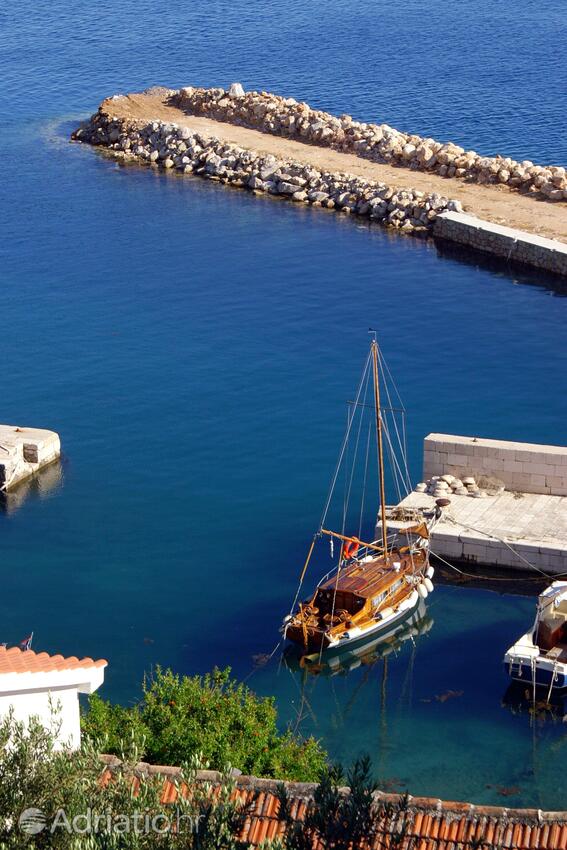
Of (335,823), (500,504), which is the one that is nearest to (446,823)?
(335,823)

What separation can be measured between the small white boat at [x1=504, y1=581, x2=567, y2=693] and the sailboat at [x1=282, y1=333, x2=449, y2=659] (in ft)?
11.1

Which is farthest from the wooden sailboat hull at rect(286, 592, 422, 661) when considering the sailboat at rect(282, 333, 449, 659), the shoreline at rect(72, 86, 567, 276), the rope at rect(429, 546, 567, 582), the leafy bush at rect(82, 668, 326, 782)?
the shoreline at rect(72, 86, 567, 276)

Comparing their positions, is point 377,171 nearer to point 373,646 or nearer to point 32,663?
point 373,646

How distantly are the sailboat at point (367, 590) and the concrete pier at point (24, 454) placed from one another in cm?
1022

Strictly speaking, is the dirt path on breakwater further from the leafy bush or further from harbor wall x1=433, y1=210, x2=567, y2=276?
the leafy bush

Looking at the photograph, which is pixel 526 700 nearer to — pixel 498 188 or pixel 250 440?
pixel 250 440

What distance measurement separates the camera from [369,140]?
7188 cm

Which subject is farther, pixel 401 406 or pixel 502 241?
pixel 502 241

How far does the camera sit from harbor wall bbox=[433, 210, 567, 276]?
56.0 metres

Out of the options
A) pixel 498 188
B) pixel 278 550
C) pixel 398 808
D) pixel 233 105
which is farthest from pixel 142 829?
pixel 233 105

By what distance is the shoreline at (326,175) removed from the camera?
2333 inches

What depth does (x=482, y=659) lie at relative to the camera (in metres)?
30.0

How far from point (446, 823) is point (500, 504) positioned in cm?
1939

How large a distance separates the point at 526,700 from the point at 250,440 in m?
15.2
